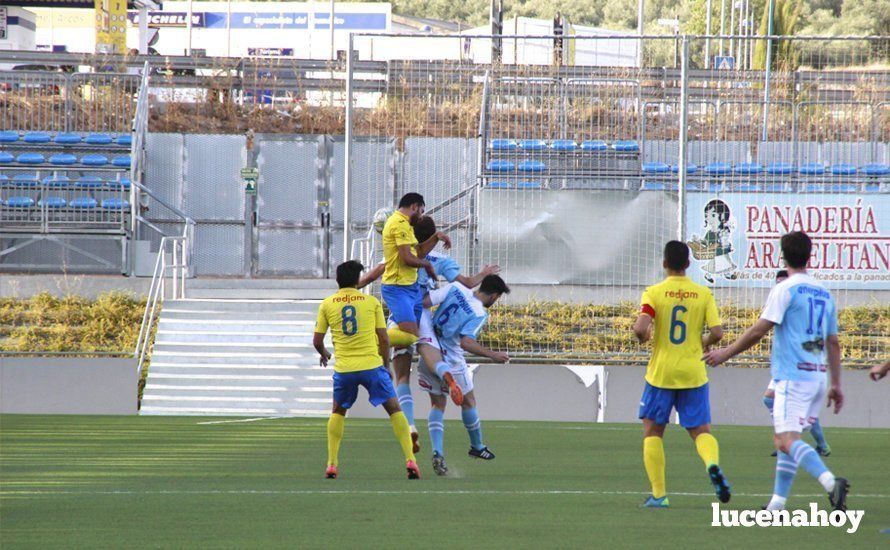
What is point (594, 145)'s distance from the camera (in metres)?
22.2

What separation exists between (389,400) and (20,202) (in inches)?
631

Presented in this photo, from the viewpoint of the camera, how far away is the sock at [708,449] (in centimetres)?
856

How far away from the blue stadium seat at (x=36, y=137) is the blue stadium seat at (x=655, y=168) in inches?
494

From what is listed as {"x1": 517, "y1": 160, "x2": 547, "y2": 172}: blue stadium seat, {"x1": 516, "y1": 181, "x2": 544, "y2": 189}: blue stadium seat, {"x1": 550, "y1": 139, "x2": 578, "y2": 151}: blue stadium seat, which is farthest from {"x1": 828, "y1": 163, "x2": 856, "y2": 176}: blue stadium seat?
{"x1": 516, "y1": 181, "x2": 544, "y2": 189}: blue stadium seat

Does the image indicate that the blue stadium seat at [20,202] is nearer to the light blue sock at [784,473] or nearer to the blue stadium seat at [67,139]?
the blue stadium seat at [67,139]

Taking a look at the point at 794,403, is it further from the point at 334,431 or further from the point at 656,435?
the point at 334,431

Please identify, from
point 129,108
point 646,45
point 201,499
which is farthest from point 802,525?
point 129,108

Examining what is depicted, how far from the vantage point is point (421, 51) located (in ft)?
→ 156

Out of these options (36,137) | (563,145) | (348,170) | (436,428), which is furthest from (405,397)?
(36,137)

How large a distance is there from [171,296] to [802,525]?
55.7 feet

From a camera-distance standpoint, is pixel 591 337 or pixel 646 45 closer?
pixel 591 337

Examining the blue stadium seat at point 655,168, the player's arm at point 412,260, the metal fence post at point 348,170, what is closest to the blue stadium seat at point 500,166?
the blue stadium seat at point 655,168

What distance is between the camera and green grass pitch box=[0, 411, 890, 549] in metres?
7.72

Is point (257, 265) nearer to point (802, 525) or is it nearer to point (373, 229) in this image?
point (373, 229)
